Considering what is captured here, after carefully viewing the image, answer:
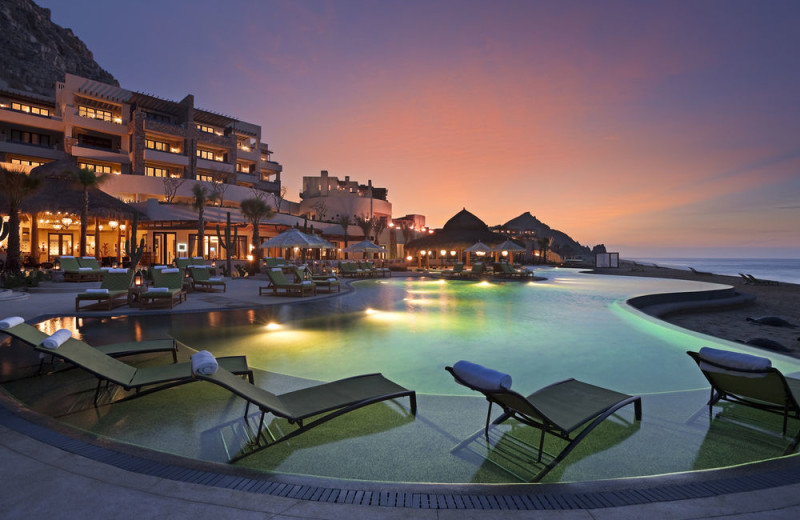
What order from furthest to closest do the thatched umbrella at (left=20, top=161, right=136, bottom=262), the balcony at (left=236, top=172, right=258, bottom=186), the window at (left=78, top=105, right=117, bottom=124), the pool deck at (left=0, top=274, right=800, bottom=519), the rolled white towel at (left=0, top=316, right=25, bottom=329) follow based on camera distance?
the balcony at (left=236, top=172, right=258, bottom=186) → the window at (left=78, top=105, right=117, bottom=124) → the thatched umbrella at (left=20, top=161, right=136, bottom=262) → the rolled white towel at (left=0, top=316, right=25, bottom=329) → the pool deck at (left=0, top=274, right=800, bottom=519)

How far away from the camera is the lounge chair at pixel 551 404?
102 inches

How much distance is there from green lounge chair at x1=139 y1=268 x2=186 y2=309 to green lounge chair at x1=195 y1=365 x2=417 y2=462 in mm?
7135

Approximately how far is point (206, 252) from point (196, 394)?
29.7m

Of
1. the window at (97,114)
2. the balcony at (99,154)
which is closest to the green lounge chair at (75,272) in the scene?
the balcony at (99,154)

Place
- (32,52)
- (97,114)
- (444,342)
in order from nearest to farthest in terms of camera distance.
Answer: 1. (444,342)
2. (97,114)
3. (32,52)

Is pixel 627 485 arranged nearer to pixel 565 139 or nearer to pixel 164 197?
pixel 565 139

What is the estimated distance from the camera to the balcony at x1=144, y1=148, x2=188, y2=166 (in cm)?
3550

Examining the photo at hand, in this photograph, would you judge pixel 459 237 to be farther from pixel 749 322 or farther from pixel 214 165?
pixel 214 165

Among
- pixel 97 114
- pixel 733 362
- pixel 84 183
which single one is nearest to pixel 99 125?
pixel 97 114

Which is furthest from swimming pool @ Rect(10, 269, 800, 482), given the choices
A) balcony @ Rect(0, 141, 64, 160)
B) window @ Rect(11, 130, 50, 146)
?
window @ Rect(11, 130, 50, 146)

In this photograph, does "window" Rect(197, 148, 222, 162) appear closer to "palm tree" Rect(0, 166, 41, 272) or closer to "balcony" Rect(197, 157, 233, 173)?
"balcony" Rect(197, 157, 233, 173)

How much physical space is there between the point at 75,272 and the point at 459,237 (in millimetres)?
25379

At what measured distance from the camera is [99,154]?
3462 cm

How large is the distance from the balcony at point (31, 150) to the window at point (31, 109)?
10.9 feet
